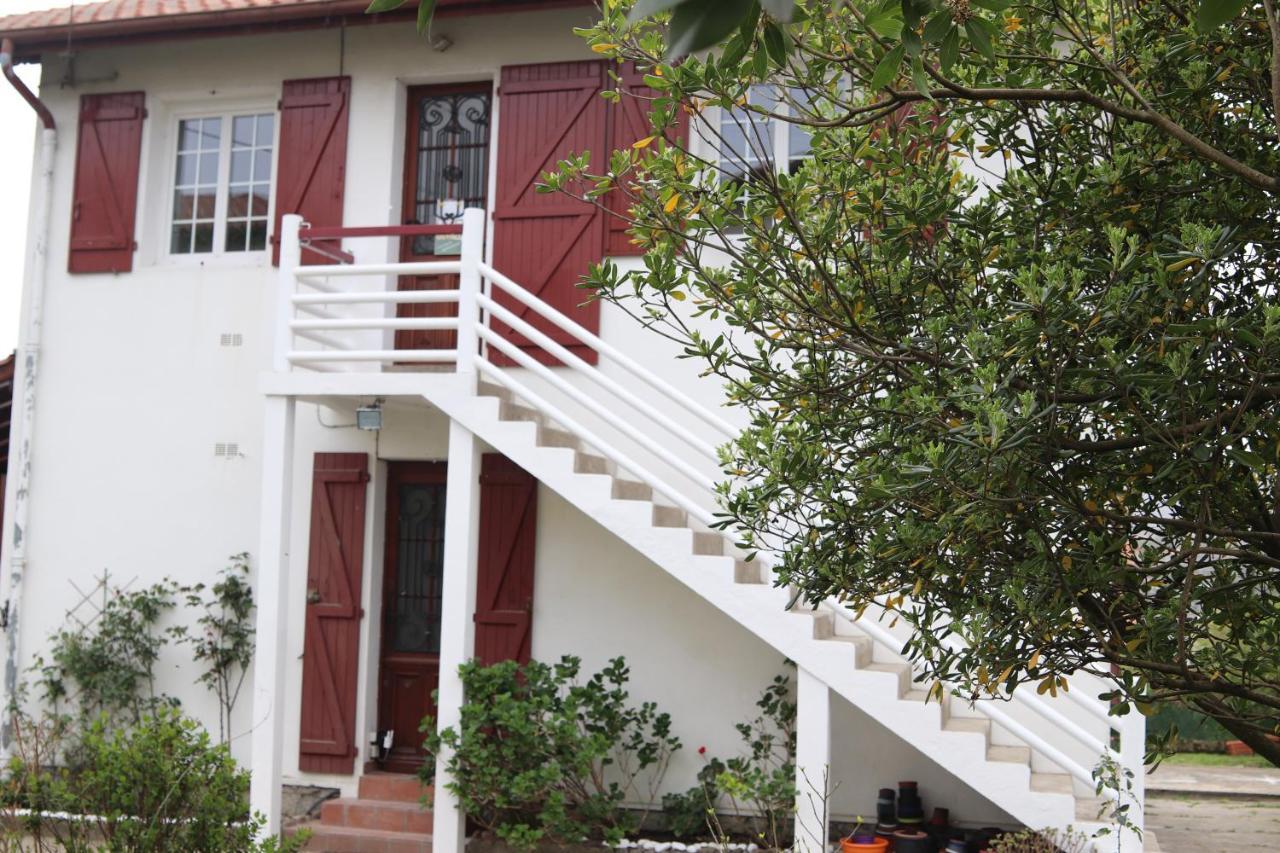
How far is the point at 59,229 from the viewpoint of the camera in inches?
418

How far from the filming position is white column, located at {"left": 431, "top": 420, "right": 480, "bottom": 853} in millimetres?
8133

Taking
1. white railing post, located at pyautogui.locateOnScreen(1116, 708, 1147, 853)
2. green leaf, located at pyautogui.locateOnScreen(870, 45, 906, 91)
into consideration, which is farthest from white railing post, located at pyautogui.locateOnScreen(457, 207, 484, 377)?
green leaf, located at pyautogui.locateOnScreen(870, 45, 906, 91)

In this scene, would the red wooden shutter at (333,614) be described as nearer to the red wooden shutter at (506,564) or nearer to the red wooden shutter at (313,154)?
the red wooden shutter at (506,564)

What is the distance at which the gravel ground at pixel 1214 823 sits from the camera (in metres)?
9.27

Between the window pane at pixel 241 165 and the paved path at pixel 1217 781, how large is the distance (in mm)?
8668

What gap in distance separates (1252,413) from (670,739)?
6.41 metres

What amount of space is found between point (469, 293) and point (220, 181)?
3.17m

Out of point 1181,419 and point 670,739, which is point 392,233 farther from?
point 1181,419

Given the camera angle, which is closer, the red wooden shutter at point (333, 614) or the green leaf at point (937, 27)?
the green leaf at point (937, 27)

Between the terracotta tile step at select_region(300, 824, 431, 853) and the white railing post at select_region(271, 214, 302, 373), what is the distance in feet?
10.1

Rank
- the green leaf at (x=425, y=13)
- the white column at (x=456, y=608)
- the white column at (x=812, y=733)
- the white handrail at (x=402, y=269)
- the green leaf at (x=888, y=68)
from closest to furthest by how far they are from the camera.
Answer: the green leaf at (x=425, y=13)
the green leaf at (x=888, y=68)
the white column at (x=812, y=733)
the white column at (x=456, y=608)
the white handrail at (x=402, y=269)

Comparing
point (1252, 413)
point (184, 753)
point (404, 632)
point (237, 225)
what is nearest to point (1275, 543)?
point (1252, 413)

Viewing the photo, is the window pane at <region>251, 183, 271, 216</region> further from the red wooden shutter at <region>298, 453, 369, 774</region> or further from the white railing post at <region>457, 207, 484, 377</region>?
the white railing post at <region>457, 207, 484, 377</region>

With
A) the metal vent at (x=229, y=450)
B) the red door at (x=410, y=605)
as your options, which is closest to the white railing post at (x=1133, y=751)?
the red door at (x=410, y=605)
